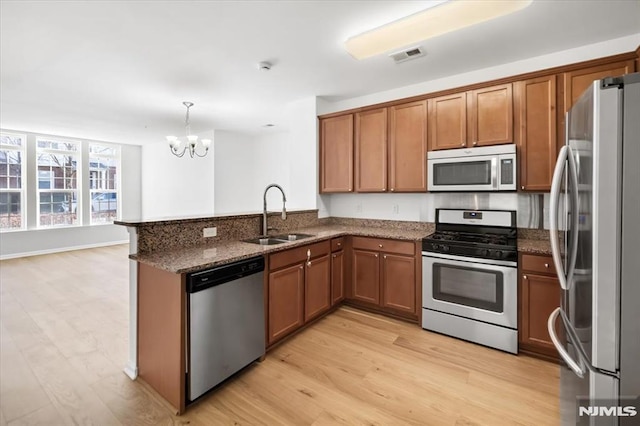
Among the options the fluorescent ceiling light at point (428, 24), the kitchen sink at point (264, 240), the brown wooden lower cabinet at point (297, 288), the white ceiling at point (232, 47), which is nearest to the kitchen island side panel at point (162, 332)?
the brown wooden lower cabinet at point (297, 288)

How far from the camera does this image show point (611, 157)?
3.35 ft

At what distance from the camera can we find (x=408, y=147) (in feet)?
11.0

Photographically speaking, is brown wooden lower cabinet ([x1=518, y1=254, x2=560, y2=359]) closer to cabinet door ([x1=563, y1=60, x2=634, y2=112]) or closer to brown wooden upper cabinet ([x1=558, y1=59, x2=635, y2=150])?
brown wooden upper cabinet ([x1=558, y1=59, x2=635, y2=150])

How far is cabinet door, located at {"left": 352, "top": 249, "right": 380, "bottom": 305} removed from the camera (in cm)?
328

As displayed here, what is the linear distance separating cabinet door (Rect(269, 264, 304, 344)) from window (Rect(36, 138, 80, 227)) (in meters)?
7.09

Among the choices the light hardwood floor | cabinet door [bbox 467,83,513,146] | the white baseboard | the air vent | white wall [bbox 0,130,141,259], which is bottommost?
the light hardwood floor

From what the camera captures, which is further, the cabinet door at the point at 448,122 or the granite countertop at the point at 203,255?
the cabinet door at the point at 448,122

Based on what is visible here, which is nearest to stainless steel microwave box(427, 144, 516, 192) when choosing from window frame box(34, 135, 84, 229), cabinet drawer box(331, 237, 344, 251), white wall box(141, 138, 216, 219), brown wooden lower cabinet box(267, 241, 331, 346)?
cabinet drawer box(331, 237, 344, 251)

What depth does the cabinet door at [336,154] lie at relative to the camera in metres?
3.79

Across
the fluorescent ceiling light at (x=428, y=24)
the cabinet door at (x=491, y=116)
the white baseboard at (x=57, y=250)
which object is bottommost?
the white baseboard at (x=57, y=250)

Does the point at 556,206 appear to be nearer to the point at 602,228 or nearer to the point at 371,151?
the point at 602,228

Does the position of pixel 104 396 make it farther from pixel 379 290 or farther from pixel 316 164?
pixel 316 164

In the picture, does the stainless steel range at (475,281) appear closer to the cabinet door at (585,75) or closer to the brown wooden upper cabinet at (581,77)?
the brown wooden upper cabinet at (581,77)

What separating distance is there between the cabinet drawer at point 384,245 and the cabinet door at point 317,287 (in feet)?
1.51
